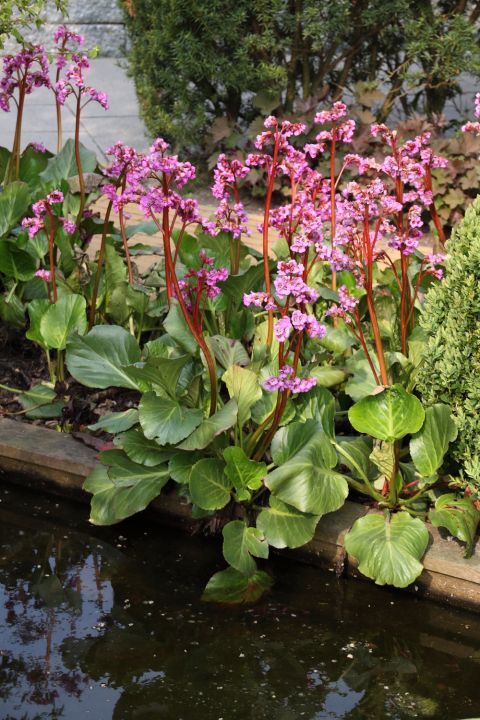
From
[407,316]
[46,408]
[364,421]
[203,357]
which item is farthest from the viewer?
[46,408]

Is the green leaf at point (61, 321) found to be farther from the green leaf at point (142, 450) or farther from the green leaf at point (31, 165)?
the green leaf at point (31, 165)

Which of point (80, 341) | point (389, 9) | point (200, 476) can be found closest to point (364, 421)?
point (200, 476)

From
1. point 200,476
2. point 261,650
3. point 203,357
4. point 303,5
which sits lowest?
point 261,650

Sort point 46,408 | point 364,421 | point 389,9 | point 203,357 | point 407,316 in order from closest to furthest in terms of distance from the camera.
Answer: point 364,421 → point 203,357 → point 407,316 → point 46,408 → point 389,9

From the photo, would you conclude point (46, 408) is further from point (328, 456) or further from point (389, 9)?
point (389, 9)

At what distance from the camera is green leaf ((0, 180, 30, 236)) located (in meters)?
4.57

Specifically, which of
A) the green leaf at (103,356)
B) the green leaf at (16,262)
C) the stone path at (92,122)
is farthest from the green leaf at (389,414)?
the stone path at (92,122)


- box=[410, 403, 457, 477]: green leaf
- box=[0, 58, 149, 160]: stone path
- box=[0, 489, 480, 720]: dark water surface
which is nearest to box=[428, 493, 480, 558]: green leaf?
box=[410, 403, 457, 477]: green leaf

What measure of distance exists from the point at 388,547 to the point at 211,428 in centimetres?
66

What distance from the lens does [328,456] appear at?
3.46m

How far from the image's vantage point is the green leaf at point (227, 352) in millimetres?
3707

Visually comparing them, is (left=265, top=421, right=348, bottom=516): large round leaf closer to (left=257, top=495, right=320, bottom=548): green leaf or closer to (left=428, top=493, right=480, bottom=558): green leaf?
(left=257, top=495, right=320, bottom=548): green leaf

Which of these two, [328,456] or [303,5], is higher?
[303,5]

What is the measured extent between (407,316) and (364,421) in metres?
0.65
